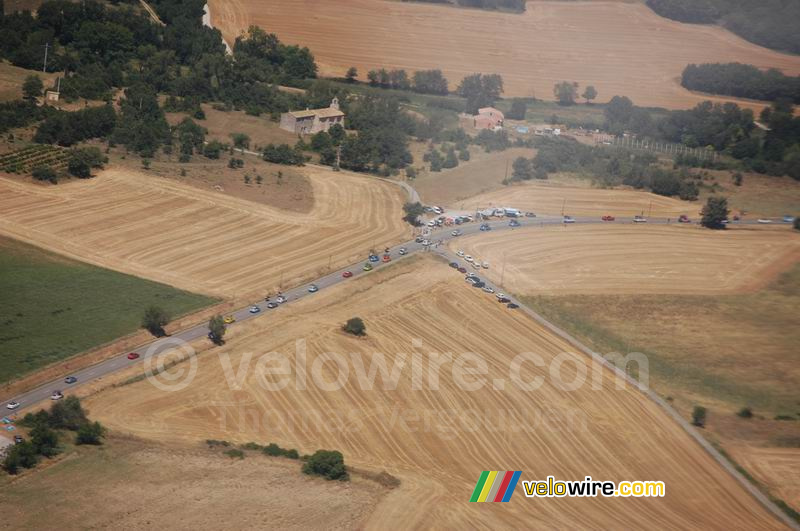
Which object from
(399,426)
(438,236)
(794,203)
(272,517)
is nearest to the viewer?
(272,517)

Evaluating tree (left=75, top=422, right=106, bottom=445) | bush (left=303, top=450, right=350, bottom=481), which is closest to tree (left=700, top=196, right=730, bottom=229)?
bush (left=303, top=450, right=350, bottom=481)

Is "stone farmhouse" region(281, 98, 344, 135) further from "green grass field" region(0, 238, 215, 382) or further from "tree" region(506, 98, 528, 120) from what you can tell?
"green grass field" region(0, 238, 215, 382)

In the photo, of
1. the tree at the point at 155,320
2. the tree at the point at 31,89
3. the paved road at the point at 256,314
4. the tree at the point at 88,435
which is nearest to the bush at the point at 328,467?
the tree at the point at 88,435

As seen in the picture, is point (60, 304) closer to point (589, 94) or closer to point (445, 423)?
Result: point (445, 423)

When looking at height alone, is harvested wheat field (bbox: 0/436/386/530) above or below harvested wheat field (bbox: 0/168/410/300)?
below

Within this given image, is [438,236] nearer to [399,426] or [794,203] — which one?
[399,426]

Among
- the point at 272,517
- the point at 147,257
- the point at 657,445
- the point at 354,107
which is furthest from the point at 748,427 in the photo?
the point at 354,107
